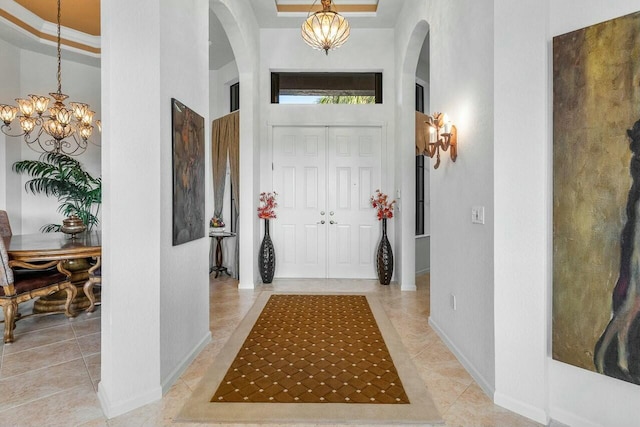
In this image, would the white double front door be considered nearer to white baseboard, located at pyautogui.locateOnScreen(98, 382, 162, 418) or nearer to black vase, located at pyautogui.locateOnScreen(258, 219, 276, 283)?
black vase, located at pyautogui.locateOnScreen(258, 219, 276, 283)

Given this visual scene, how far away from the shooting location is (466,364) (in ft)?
8.27

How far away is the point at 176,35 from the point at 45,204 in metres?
4.46

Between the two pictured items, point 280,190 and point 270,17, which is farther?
point 280,190

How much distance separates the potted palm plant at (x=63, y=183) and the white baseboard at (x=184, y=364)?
3.52m

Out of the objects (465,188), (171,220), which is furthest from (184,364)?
(465,188)

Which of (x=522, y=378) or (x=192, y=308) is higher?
(x=192, y=308)

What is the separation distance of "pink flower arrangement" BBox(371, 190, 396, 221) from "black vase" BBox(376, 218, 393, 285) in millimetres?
79

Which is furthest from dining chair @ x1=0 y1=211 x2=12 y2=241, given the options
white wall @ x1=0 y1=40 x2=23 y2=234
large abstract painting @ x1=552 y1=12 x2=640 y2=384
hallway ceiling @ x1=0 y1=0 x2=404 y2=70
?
large abstract painting @ x1=552 y1=12 x2=640 y2=384

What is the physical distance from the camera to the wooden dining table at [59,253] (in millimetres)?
3002

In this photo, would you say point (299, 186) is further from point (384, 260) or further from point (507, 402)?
point (507, 402)

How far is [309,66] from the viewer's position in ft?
17.3

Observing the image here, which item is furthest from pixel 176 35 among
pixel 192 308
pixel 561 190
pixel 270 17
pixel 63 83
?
pixel 63 83

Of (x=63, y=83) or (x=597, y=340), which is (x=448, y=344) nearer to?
(x=597, y=340)

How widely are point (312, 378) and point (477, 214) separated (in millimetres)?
1649
